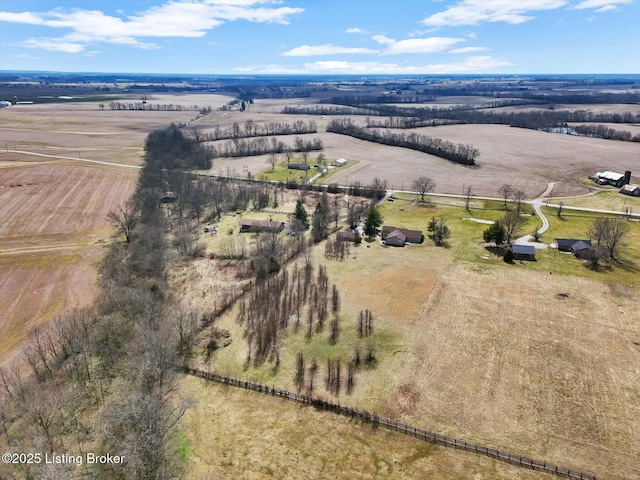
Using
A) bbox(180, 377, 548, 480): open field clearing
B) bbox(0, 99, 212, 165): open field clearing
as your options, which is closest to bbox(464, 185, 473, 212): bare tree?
bbox(180, 377, 548, 480): open field clearing

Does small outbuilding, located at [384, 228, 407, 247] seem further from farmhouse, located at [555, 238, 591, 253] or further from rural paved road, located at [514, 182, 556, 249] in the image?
farmhouse, located at [555, 238, 591, 253]

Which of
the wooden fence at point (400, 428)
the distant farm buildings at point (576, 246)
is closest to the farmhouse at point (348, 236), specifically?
the distant farm buildings at point (576, 246)

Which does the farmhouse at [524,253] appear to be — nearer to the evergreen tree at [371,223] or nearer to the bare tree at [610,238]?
the bare tree at [610,238]

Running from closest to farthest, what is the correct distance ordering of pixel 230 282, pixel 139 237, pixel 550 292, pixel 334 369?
pixel 334 369, pixel 550 292, pixel 230 282, pixel 139 237

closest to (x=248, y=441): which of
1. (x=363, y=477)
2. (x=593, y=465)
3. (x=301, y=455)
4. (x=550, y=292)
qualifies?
(x=301, y=455)

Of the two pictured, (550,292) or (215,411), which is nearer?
(215,411)

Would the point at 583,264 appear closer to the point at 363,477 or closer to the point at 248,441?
the point at 363,477

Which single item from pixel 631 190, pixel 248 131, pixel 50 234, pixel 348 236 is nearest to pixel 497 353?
pixel 348 236
